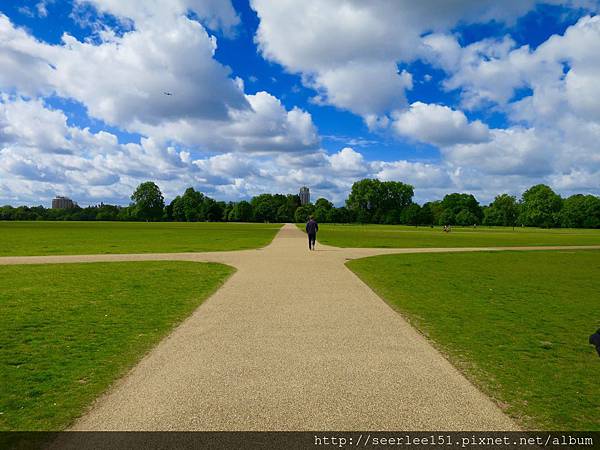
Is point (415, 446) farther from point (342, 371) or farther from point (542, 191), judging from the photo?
point (542, 191)

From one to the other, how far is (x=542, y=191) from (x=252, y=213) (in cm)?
10947

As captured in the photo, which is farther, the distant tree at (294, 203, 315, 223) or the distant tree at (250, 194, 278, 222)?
the distant tree at (250, 194, 278, 222)

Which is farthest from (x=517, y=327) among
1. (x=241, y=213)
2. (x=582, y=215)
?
(x=241, y=213)

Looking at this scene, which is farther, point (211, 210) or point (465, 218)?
point (211, 210)

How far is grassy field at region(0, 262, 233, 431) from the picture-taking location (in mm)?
4746

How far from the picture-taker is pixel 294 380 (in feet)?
17.0

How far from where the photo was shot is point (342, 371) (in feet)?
18.2

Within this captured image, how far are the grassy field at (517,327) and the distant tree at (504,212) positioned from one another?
11644cm

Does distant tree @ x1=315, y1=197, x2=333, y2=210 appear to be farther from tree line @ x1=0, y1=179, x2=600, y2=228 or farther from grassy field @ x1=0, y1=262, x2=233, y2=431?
grassy field @ x1=0, y1=262, x2=233, y2=431

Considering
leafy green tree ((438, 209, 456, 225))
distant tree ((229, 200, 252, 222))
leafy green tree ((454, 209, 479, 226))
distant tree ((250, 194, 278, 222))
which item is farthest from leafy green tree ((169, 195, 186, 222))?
leafy green tree ((454, 209, 479, 226))

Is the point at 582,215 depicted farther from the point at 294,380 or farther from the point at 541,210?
the point at 294,380

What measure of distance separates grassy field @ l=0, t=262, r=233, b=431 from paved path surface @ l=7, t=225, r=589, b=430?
480 mm

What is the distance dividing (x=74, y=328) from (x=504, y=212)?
13361 cm

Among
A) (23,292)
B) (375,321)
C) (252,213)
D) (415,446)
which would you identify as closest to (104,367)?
(415,446)
